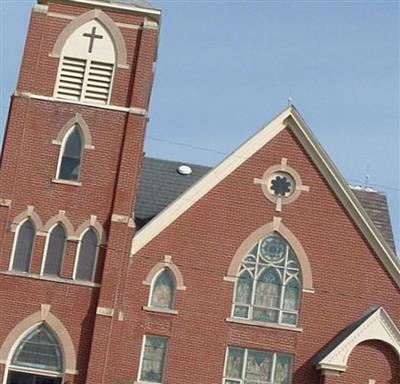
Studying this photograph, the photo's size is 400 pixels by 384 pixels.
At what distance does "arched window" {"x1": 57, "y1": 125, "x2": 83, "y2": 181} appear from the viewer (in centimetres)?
2575

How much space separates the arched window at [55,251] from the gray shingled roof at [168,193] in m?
2.71

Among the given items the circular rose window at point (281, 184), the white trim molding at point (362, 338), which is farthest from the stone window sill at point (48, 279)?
the white trim molding at point (362, 338)

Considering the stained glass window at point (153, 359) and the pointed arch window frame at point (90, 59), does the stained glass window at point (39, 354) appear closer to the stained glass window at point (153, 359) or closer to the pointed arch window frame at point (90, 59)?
the stained glass window at point (153, 359)

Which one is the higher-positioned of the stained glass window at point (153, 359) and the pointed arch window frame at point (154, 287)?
the pointed arch window frame at point (154, 287)

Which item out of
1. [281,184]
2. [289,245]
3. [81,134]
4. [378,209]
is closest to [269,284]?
[289,245]

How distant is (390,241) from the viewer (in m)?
28.3

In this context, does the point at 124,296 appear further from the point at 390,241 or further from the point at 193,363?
the point at 390,241

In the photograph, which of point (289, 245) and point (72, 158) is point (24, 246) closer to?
point (72, 158)

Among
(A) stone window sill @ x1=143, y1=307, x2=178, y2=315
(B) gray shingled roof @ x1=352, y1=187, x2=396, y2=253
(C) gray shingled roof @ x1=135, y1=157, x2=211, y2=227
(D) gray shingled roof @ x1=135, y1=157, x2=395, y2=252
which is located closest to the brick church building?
(A) stone window sill @ x1=143, y1=307, x2=178, y2=315

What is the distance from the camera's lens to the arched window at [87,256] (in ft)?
82.3

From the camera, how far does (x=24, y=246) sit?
25.2m

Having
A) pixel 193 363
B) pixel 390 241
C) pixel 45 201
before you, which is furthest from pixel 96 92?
pixel 390 241

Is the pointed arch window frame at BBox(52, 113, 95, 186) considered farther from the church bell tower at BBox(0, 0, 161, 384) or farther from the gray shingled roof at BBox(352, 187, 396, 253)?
the gray shingled roof at BBox(352, 187, 396, 253)

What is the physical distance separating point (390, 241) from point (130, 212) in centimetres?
755
